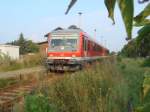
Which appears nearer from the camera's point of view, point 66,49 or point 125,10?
point 125,10

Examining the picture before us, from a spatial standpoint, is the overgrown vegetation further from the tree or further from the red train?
the red train

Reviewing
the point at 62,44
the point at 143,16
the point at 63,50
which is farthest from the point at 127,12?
the point at 62,44

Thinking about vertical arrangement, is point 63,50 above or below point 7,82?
above

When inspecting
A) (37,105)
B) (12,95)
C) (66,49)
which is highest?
(66,49)

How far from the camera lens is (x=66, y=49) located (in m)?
24.4

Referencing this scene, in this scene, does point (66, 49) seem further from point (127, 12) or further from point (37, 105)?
point (127, 12)

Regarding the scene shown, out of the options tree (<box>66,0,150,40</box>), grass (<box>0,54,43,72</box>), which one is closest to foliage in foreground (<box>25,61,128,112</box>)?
tree (<box>66,0,150,40</box>)

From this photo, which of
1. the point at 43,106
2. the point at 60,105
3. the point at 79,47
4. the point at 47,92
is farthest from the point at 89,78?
the point at 79,47

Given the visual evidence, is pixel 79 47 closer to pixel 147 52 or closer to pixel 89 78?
pixel 89 78

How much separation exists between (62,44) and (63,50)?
419 mm

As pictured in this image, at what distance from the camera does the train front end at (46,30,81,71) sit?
78.6 feet

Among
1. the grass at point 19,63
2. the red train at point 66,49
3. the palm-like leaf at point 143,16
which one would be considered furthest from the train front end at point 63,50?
the palm-like leaf at point 143,16

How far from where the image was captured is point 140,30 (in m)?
1.23

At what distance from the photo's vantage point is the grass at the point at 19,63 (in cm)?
3481
